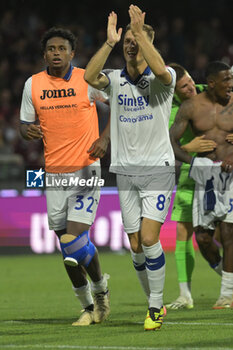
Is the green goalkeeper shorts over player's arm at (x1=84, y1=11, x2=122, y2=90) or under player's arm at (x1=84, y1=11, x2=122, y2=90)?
under

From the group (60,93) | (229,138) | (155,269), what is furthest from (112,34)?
(229,138)

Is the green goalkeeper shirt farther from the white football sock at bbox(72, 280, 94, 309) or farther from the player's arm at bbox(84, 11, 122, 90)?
the player's arm at bbox(84, 11, 122, 90)

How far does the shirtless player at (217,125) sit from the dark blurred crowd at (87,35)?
9533 millimetres

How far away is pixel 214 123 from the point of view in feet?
31.3

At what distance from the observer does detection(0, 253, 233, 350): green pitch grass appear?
682cm

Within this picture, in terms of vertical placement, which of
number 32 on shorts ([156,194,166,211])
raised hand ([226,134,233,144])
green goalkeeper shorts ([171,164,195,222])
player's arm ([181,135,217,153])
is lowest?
green goalkeeper shorts ([171,164,195,222])

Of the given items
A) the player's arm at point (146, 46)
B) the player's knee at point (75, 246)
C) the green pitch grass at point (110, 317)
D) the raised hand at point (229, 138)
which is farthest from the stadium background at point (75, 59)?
the player's arm at point (146, 46)

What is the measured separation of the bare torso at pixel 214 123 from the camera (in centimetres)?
950

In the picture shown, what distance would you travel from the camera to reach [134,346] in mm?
6590

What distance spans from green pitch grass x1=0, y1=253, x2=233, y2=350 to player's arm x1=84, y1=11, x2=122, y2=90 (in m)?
2.01

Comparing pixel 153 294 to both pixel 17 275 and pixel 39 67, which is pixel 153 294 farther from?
pixel 39 67

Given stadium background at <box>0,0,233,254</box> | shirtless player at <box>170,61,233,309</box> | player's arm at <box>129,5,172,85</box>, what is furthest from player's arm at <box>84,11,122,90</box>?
stadium background at <box>0,0,233,254</box>

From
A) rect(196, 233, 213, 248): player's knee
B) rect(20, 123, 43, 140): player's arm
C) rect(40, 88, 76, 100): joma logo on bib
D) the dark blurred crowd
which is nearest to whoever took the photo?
rect(20, 123, 43, 140): player's arm

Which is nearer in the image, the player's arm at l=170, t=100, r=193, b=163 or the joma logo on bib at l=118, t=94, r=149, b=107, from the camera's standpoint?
the joma logo on bib at l=118, t=94, r=149, b=107
